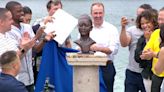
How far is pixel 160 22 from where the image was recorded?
6012 mm

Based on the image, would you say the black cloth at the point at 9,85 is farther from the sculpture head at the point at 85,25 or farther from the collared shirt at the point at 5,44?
the sculpture head at the point at 85,25

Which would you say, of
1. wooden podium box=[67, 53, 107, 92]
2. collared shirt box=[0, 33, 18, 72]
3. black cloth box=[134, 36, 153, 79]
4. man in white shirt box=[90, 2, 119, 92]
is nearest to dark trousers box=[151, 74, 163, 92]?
→ black cloth box=[134, 36, 153, 79]

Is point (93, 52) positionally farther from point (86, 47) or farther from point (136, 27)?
point (136, 27)

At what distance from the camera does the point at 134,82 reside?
21.7 ft

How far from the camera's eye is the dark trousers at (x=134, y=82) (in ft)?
21.6


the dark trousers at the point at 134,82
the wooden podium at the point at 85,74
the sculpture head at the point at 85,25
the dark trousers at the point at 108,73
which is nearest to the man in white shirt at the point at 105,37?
the dark trousers at the point at 108,73

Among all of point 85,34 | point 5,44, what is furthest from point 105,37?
point 5,44

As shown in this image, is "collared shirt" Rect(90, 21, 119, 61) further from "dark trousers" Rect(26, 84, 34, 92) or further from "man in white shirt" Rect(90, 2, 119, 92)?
"dark trousers" Rect(26, 84, 34, 92)

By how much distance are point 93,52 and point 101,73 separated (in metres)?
0.52

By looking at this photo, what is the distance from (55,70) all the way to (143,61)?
106cm

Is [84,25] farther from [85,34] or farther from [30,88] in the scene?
[30,88]

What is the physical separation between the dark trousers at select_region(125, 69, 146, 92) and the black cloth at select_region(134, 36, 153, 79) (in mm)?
315

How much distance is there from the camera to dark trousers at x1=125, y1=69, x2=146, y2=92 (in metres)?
6.57

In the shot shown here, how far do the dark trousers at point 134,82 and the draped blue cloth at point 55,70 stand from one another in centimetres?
61
